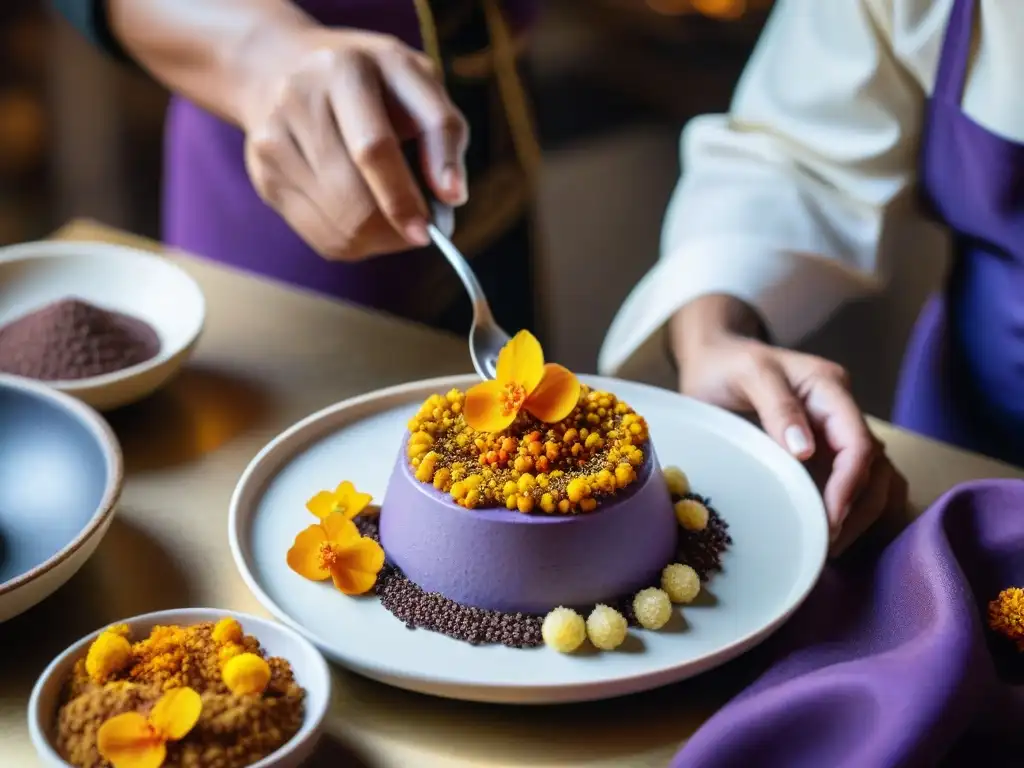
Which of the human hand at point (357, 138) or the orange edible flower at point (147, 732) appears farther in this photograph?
the human hand at point (357, 138)

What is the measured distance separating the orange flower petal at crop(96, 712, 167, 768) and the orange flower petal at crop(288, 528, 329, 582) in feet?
0.50

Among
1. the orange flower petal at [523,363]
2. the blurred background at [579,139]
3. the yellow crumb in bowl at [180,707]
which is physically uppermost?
the orange flower petal at [523,363]

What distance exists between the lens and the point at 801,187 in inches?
37.5

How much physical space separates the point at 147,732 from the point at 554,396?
0.88 feet

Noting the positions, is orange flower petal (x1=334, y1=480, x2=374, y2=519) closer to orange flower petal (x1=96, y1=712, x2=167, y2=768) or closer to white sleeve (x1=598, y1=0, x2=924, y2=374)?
orange flower petal (x1=96, y1=712, x2=167, y2=768)

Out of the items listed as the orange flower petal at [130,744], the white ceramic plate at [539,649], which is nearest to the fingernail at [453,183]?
the white ceramic plate at [539,649]

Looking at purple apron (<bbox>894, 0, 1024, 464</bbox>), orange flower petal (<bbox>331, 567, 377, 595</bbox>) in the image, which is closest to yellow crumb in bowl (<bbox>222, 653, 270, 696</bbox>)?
orange flower petal (<bbox>331, 567, 377, 595</bbox>)

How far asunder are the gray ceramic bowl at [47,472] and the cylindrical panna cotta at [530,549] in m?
0.17

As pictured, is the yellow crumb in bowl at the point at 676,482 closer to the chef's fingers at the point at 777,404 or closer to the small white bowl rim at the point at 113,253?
the chef's fingers at the point at 777,404

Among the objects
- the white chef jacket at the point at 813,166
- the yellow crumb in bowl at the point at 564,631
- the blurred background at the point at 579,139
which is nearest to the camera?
the yellow crumb in bowl at the point at 564,631

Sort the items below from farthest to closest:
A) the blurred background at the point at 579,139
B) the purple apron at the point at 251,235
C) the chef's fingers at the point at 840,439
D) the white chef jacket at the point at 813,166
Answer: the blurred background at the point at 579,139 < the purple apron at the point at 251,235 < the white chef jacket at the point at 813,166 < the chef's fingers at the point at 840,439

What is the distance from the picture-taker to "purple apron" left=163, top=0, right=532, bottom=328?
1.19m

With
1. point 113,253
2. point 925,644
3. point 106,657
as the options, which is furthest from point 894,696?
point 113,253

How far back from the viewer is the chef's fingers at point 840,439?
2.27ft
